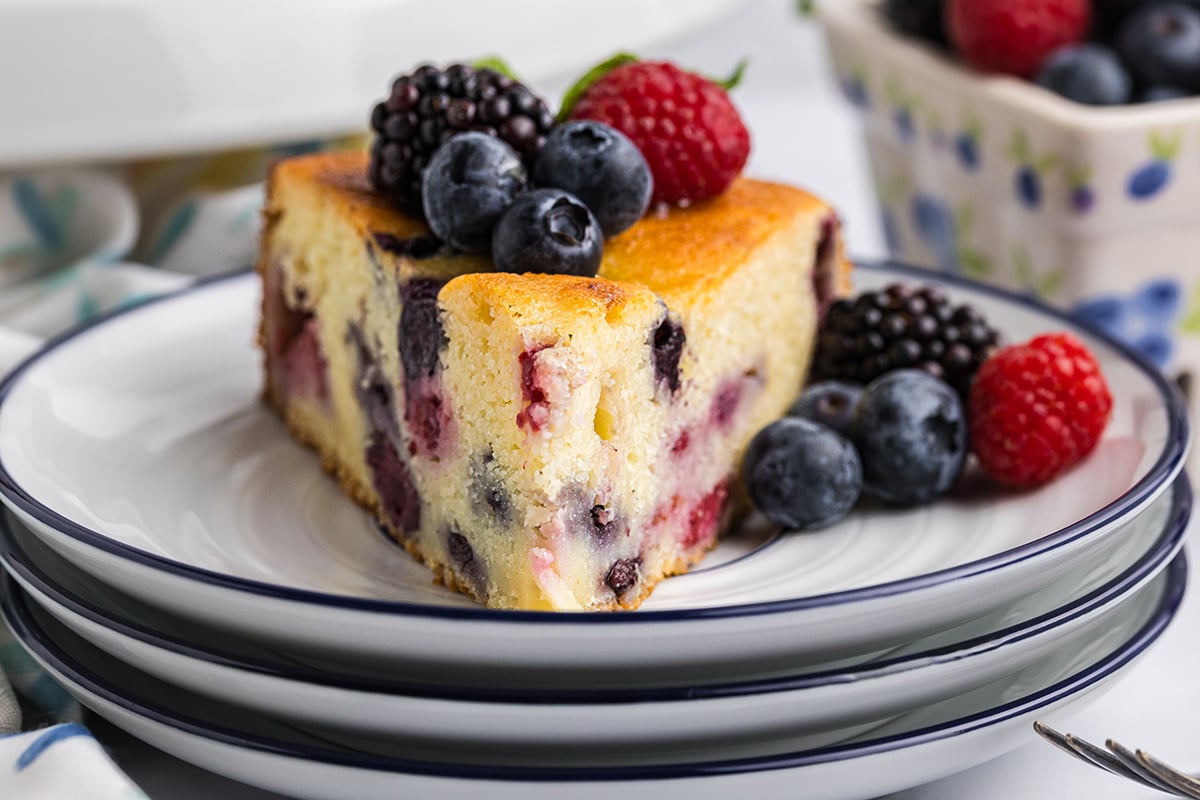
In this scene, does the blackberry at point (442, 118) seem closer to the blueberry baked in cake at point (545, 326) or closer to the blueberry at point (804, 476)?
the blueberry baked in cake at point (545, 326)

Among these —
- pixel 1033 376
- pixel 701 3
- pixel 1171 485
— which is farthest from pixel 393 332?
pixel 701 3

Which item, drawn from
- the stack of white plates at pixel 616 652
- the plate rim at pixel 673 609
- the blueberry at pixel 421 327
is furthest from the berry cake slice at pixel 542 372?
the plate rim at pixel 673 609

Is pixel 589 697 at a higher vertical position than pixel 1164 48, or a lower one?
lower

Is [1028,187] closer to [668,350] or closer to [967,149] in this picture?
[967,149]

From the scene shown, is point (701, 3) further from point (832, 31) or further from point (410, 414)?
point (410, 414)

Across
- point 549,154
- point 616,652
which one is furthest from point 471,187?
point 616,652

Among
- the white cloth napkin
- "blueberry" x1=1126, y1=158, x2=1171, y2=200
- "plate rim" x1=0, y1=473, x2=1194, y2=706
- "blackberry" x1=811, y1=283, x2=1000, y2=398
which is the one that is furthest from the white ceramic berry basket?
the white cloth napkin
